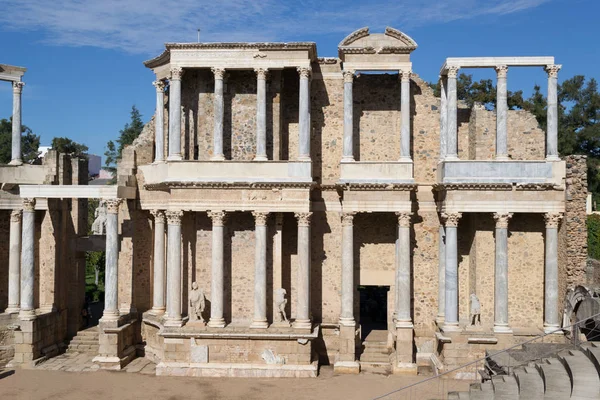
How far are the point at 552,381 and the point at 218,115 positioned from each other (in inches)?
521

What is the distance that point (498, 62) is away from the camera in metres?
20.6

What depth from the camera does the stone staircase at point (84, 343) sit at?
77.0 ft

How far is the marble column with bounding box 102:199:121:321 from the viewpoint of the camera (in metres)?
22.0

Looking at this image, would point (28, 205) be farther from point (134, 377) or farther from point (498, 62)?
point (498, 62)

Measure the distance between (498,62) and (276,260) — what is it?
10380 millimetres

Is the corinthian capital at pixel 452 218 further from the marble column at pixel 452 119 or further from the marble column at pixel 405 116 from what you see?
the marble column at pixel 405 116

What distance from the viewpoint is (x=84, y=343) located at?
23781mm

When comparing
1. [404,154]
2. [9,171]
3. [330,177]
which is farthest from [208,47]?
[9,171]

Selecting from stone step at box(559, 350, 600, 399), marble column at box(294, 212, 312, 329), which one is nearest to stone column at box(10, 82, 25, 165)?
marble column at box(294, 212, 312, 329)

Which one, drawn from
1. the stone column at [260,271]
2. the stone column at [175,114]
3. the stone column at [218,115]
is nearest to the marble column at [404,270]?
the stone column at [260,271]

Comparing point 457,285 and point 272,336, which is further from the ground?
point 457,285

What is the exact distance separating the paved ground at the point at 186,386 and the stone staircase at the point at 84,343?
8.16ft

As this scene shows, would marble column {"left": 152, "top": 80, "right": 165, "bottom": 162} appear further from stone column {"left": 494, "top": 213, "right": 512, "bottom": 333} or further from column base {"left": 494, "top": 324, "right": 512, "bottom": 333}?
column base {"left": 494, "top": 324, "right": 512, "bottom": 333}

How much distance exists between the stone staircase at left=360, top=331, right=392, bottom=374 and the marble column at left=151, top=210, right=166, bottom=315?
777 centimetres
